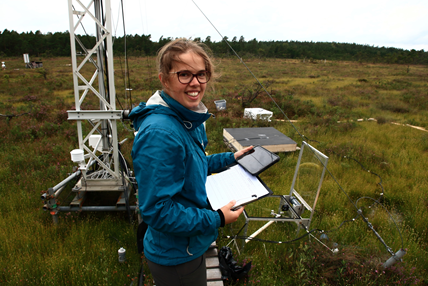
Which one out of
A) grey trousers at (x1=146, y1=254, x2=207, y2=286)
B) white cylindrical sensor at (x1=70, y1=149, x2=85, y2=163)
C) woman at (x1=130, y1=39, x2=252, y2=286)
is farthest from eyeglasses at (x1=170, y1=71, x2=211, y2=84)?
white cylindrical sensor at (x1=70, y1=149, x2=85, y2=163)

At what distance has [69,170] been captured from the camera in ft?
17.7

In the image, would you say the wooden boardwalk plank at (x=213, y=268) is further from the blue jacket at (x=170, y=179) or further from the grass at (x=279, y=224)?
the blue jacket at (x=170, y=179)

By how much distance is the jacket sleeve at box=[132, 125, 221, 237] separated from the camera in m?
1.10

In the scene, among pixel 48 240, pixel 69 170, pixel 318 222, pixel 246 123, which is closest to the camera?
pixel 48 240

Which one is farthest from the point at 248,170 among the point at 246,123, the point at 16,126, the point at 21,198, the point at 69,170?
the point at 16,126

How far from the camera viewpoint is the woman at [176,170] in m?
1.12

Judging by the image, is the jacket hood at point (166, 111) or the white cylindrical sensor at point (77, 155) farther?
the white cylindrical sensor at point (77, 155)

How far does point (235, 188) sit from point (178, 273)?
702 millimetres

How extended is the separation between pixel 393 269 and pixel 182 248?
3.02 metres

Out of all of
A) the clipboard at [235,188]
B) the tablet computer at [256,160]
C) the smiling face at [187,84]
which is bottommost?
the clipboard at [235,188]

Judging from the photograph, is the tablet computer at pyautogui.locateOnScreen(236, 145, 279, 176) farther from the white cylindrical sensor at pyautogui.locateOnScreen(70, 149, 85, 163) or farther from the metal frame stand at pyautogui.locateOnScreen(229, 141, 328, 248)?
the white cylindrical sensor at pyautogui.locateOnScreen(70, 149, 85, 163)

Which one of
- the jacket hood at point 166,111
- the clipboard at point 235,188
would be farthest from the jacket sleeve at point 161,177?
the clipboard at point 235,188

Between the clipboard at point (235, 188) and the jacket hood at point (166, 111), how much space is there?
0.63 meters

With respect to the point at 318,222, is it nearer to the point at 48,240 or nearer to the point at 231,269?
the point at 231,269
